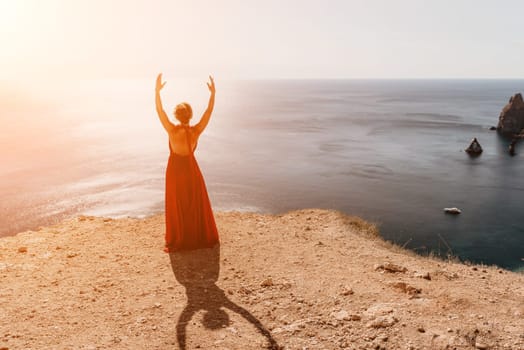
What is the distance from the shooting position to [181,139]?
8.17 m

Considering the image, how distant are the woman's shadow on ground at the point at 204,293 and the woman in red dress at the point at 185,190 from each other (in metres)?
0.38

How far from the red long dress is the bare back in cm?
5

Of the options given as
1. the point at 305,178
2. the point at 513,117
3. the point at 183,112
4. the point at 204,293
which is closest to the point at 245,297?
the point at 204,293

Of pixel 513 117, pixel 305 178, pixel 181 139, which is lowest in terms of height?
pixel 305 178

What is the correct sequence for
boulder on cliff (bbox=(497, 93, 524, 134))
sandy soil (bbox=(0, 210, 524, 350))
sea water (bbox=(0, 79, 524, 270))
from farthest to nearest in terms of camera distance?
boulder on cliff (bbox=(497, 93, 524, 134)) < sea water (bbox=(0, 79, 524, 270)) < sandy soil (bbox=(0, 210, 524, 350))

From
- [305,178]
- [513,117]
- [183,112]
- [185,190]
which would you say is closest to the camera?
[183,112]

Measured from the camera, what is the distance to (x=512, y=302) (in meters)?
6.44

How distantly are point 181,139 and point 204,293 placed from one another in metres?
3.19

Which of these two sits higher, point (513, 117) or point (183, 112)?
point (183, 112)

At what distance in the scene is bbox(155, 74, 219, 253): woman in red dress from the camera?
26.7 ft

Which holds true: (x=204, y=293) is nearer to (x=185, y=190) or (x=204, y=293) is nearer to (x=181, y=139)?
(x=185, y=190)

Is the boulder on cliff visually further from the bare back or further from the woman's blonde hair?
the woman's blonde hair

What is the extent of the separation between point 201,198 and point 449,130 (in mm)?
72673

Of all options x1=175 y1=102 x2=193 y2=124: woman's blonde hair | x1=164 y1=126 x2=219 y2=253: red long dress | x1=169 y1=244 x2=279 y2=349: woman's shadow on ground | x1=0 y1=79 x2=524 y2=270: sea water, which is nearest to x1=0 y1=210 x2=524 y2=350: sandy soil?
x1=169 y1=244 x2=279 y2=349: woman's shadow on ground
